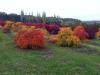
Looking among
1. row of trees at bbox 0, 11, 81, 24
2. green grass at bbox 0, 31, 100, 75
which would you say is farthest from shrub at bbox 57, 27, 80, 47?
row of trees at bbox 0, 11, 81, 24

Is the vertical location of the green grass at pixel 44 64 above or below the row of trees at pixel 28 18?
above

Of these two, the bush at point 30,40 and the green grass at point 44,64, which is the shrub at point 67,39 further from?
the green grass at point 44,64

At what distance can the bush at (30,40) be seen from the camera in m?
39.7

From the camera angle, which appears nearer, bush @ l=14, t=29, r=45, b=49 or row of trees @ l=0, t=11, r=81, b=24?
bush @ l=14, t=29, r=45, b=49

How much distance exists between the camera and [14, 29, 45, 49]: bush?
39688 mm

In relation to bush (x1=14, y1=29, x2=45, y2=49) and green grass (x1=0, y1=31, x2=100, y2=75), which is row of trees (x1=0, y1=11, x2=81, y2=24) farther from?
green grass (x1=0, y1=31, x2=100, y2=75)

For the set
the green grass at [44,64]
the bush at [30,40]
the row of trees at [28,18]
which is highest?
the bush at [30,40]

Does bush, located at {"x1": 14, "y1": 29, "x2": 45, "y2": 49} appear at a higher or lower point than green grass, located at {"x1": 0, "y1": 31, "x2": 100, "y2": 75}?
higher

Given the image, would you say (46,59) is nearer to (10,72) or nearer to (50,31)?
(10,72)

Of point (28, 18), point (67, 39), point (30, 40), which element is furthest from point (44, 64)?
point (28, 18)

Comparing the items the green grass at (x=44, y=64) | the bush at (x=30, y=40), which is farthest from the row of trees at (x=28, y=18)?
the green grass at (x=44, y=64)

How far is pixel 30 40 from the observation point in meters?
40.0

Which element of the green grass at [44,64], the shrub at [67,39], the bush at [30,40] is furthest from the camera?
the shrub at [67,39]

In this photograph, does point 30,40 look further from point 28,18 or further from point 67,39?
point 28,18
